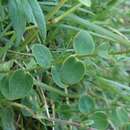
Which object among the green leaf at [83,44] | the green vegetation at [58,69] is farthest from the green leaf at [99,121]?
the green leaf at [83,44]

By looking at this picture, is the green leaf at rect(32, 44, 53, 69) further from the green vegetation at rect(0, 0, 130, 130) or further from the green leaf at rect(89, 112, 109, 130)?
the green leaf at rect(89, 112, 109, 130)

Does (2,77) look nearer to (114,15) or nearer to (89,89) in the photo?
(89,89)

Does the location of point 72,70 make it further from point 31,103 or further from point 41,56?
point 31,103

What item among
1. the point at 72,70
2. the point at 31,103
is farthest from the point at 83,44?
the point at 31,103

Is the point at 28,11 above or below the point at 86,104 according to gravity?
above

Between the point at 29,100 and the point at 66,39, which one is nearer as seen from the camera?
the point at 29,100

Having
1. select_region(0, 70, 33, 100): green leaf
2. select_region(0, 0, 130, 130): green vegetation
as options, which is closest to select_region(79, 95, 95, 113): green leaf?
select_region(0, 0, 130, 130): green vegetation

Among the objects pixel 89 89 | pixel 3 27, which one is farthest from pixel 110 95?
pixel 3 27
